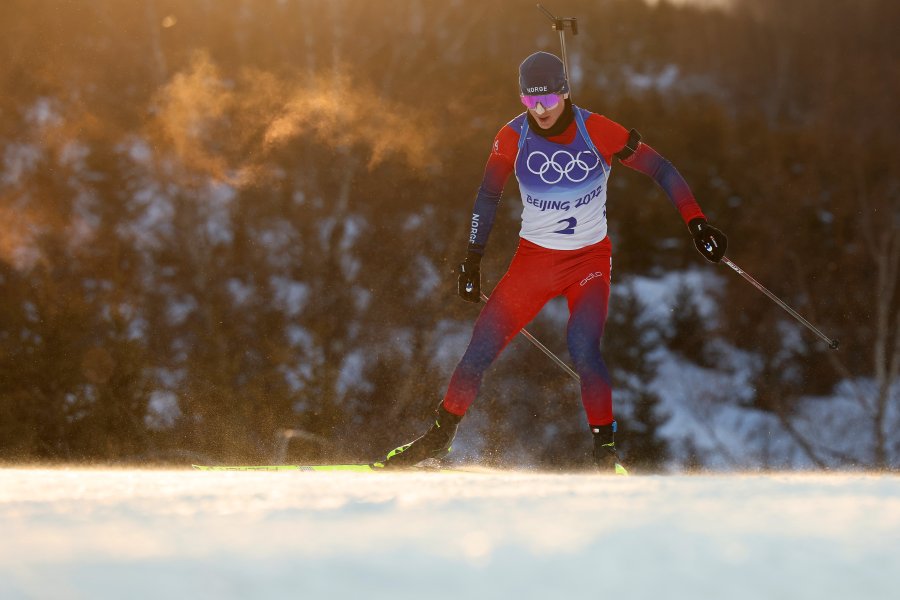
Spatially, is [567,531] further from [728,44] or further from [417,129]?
[728,44]

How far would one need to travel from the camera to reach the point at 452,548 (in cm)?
91

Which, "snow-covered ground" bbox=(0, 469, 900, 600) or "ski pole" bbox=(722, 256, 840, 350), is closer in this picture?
"snow-covered ground" bbox=(0, 469, 900, 600)

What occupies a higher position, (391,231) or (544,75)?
(544,75)

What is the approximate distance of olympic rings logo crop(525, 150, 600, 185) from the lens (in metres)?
3.37

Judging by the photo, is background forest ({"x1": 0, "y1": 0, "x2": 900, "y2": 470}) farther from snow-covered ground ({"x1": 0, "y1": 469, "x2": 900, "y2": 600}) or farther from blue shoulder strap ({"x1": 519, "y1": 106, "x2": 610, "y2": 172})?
snow-covered ground ({"x1": 0, "y1": 469, "x2": 900, "y2": 600})

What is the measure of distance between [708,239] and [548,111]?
693mm

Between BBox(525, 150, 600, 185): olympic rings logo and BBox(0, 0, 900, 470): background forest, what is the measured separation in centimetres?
1382

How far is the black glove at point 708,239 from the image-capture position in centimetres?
330

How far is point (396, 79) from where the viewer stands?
1983 cm

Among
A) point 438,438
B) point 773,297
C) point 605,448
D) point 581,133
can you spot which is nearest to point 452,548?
point 605,448

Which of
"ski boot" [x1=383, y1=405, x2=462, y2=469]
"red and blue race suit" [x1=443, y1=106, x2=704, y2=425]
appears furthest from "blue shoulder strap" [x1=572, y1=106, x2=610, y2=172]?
"ski boot" [x1=383, y1=405, x2=462, y2=469]

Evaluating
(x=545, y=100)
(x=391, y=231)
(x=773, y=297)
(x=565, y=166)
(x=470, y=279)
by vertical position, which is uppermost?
(x=545, y=100)

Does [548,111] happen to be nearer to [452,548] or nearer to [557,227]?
[557,227]

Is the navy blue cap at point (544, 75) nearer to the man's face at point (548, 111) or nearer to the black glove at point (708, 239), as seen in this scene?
the man's face at point (548, 111)
